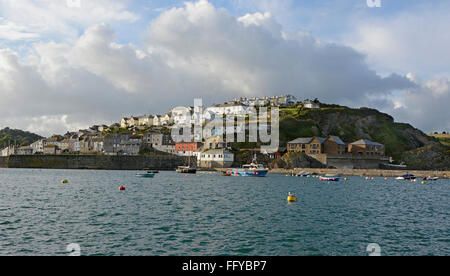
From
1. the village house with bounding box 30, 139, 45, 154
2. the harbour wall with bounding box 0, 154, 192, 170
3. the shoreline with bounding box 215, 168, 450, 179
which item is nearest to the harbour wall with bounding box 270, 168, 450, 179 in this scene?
the shoreline with bounding box 215, 168, 450, 179

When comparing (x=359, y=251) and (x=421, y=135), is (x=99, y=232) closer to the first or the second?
(x=359, y=251)

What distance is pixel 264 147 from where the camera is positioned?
497 feet

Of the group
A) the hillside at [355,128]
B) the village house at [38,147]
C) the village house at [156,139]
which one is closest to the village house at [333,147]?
the hillside at [355,128]

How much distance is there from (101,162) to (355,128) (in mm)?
121491

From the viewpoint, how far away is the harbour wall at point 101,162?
146750 millimetres

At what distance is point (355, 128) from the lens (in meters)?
180

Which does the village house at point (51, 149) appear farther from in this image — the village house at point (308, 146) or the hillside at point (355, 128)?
Result: the village house at point (308, 146)

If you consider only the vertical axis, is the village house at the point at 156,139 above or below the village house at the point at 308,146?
above

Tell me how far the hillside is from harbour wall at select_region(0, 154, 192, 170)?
5200 cm

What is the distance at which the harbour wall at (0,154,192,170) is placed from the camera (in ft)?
481

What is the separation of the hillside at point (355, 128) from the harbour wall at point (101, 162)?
171 ft

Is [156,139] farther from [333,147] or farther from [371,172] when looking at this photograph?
[371,172]

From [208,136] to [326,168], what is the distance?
206ft
